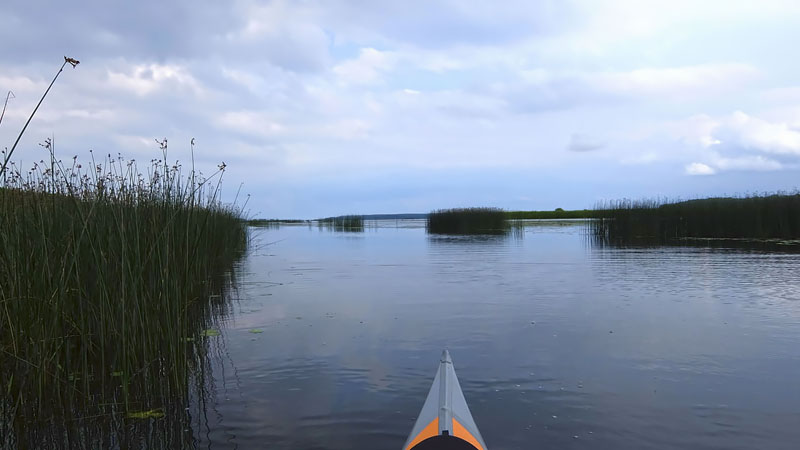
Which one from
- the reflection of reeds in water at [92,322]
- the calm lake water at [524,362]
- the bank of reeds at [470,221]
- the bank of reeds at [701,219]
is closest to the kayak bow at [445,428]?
the calm lake water at [524,362]

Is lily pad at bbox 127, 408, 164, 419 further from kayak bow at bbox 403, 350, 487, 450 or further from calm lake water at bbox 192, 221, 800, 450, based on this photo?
kayak bow at bbox 403, 350, 487, 450

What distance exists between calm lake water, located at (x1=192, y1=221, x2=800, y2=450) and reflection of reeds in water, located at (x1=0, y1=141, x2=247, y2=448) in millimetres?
540

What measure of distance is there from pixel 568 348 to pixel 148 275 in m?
4.95

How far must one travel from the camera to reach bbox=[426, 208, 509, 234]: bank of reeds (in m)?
38.6

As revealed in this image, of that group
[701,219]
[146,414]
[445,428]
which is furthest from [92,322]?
[701,219]

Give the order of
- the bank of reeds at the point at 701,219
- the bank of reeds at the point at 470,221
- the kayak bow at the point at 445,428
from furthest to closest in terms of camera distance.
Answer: the bank of reeds at the point at 470,221 → the bank of reeds at the point at 701,219 → the kayak bow at the point at 445,428

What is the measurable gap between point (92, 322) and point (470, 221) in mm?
34956

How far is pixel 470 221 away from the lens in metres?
39.3

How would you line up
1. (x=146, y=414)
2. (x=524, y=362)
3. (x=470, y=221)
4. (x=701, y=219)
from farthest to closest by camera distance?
1. (x=470, y=221)
2. (x=701, y=219)
3. (x=524, y=362)
4. (x=146, y=414)

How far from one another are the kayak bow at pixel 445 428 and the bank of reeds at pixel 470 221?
115ft

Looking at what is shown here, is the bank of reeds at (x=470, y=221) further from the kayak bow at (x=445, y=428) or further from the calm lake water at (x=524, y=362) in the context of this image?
the kayak bow at (x=445, y=428)

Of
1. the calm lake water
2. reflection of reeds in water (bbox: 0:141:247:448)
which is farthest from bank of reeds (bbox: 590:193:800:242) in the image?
reflection of reeds in water (bbox: 0:141:247:448)

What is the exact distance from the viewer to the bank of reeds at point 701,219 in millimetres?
26656

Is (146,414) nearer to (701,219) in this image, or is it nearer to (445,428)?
(445,428)
